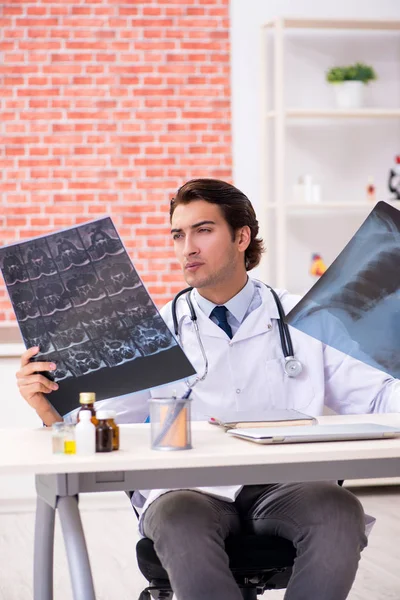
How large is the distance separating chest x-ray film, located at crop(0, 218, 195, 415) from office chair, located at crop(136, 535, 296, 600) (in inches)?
12.7

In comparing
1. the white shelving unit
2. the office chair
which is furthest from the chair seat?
the white shelving unit

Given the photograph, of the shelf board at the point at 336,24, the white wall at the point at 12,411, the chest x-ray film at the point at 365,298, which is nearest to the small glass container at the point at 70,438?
the chest x-ray film at the point at 365,298

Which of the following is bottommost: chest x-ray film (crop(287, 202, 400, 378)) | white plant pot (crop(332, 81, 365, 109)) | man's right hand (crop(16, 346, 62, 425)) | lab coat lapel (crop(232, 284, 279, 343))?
man's right hand (crop(16, 346, 62, 425))

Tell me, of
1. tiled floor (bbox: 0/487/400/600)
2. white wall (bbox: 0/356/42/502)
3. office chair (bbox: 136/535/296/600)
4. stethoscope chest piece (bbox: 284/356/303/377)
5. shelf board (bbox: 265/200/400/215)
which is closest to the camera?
office chair (bbox: 136/535/296/600)

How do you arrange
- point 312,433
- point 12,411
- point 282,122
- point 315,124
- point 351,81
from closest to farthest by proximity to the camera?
point 312,433, point 12,411, point 282,122, point 351,81, point 315,124

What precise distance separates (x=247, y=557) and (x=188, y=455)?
0.40 metres

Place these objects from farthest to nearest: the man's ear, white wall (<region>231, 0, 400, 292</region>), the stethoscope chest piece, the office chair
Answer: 1. white wall (<region>231, 0, 400, 292</region>)
2. the man's ear
3. the stethoscope chest piece
4. the office chair

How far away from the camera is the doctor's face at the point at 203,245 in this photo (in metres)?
2.18

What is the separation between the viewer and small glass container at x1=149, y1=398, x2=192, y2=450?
155 centimetres

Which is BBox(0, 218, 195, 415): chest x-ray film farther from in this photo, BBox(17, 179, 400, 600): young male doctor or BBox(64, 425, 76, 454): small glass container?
BBox(64, 425, 76, 454): small glass container

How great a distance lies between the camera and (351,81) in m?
4.85

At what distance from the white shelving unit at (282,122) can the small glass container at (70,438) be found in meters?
3.34

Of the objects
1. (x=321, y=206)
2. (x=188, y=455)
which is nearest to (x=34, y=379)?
(x=188, y=455)

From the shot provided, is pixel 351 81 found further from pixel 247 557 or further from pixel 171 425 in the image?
pixel 171 425
